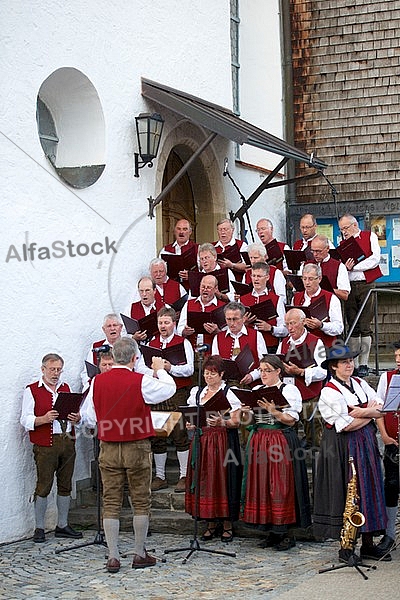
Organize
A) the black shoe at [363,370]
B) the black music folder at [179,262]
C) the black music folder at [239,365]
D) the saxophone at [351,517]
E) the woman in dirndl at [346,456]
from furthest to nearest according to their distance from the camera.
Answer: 1. the black music folder at [179,262]
2. the black shoe at [363,370]
3. the black music folder at [239,365]
4. the woman in dirndl at [346,456]
5. the saxophone at [351,517]

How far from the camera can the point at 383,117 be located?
13812mm

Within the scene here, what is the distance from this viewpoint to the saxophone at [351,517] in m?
7.30

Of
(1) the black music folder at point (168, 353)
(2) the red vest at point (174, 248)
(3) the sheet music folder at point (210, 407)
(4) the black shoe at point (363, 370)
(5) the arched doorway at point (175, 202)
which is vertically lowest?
(3) the sheet music folder at point (210, 407)

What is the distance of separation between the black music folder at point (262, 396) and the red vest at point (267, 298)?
63.6 inches

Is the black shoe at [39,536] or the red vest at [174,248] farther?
the red vest at [174,248]

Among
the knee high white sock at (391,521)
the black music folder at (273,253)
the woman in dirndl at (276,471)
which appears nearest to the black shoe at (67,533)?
the woman in dirndl at (276,471)

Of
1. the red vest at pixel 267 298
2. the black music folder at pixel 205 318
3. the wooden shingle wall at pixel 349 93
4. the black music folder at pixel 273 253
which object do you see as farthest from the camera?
the wooden shingle wall at pixel 349 93

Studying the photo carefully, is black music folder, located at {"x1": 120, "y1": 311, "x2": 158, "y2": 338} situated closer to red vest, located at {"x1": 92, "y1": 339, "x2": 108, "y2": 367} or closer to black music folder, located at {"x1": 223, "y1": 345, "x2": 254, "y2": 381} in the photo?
red vest, located at {"x1": 92, "y1": 339, "x2": 108, "y2": 367}

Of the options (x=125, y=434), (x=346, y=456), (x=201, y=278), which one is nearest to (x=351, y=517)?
(x=346, y=456)

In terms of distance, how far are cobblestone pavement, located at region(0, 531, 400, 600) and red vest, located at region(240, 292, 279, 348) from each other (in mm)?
1973

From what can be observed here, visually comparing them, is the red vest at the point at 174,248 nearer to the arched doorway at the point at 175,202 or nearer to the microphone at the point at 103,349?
the arched doorway at the point at 175,202

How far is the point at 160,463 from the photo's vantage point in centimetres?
930

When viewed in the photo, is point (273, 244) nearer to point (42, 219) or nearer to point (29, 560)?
point (42, 219)

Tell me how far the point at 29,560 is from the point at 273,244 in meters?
4.32
